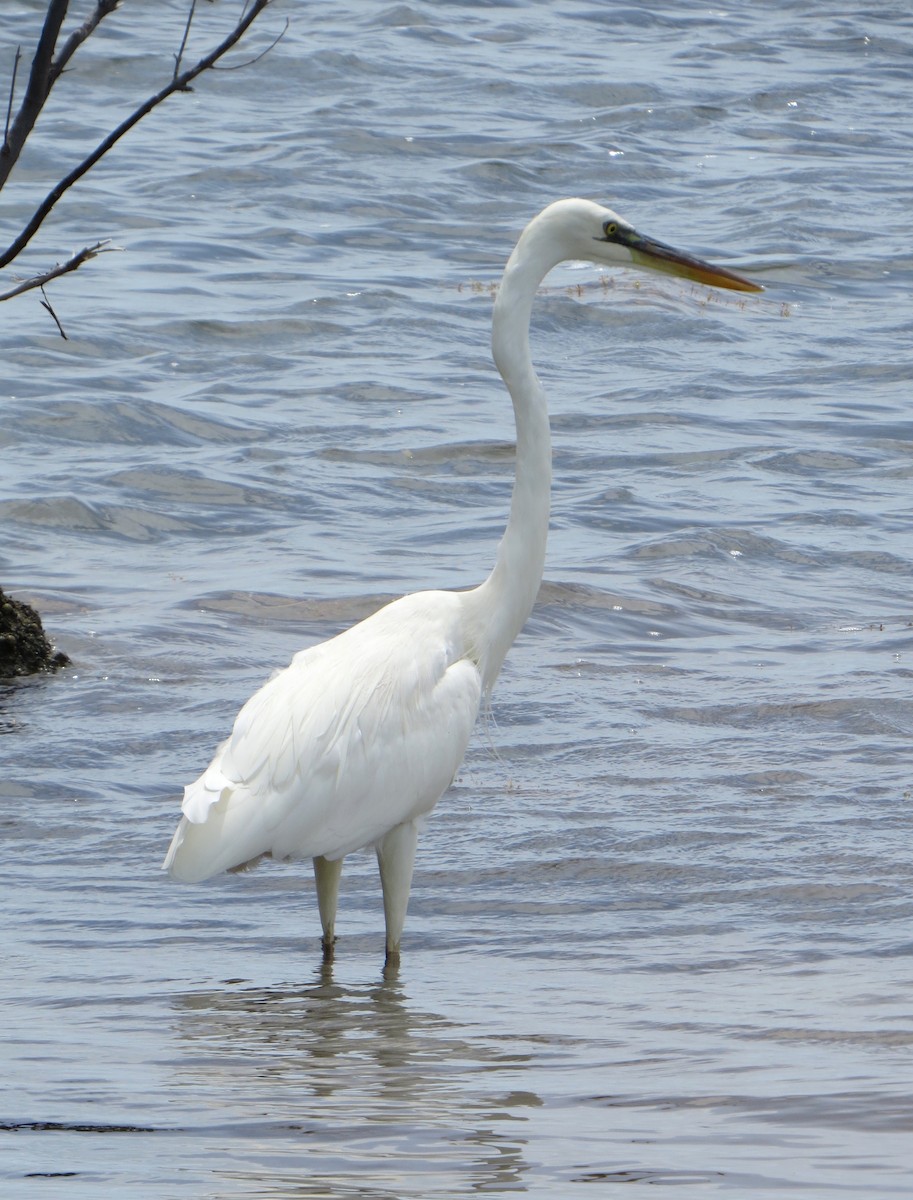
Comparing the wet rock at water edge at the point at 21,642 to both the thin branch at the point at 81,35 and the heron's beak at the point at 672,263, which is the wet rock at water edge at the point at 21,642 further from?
the thin branch at the point at 81,35

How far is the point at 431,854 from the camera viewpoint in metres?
6.30

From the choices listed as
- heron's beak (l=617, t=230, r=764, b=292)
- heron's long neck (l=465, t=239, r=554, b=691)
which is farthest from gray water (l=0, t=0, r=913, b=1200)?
heron's beak (l=617, t=230, r=764, b=292)

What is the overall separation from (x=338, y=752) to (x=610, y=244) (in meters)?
1.87

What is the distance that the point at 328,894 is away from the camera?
5375 mm

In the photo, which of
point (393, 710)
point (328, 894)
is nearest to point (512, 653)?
point (393, 710)

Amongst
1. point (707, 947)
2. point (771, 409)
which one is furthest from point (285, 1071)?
point (771, 409)

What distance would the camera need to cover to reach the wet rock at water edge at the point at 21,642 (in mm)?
7988

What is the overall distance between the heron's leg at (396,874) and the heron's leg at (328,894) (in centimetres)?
15

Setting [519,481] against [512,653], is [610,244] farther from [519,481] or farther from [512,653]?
[512,653]

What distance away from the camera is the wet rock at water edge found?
799 cm

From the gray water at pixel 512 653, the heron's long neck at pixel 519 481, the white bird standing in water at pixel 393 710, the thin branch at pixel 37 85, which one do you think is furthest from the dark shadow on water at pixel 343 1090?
the thin branch at pixel 37 85

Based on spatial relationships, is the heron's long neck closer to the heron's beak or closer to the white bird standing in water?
the white bird standing in water

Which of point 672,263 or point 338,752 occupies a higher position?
point 672,263

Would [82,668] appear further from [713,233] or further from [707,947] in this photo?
[713,233]
